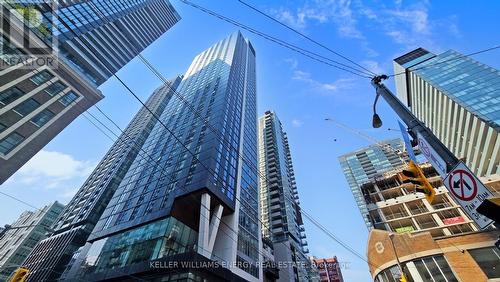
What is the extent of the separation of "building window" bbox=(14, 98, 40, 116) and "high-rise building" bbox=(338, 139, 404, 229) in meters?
105

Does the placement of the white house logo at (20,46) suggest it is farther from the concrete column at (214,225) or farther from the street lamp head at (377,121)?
the street lamp head at (377,121)

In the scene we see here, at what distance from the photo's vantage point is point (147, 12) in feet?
330

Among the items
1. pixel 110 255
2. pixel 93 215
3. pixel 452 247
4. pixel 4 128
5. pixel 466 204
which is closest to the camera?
pixel 466 204

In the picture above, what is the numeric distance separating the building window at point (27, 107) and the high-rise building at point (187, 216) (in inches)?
606

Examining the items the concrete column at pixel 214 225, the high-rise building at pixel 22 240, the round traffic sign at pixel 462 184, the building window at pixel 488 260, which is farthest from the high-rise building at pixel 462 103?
the high-rise building at pixel 22 240

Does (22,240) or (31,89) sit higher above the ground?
(22,240)

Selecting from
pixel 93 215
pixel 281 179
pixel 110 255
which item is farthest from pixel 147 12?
pixel 110 255

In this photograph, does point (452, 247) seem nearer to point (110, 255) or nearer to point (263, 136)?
point (110, 255)

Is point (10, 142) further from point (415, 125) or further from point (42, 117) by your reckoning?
point (415, 125)

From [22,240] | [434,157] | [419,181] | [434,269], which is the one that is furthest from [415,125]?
[22,240]

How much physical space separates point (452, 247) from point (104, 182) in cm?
8582

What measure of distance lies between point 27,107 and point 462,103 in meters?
76.8

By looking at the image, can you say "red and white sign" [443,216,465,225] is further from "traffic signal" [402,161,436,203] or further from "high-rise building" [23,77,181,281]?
"high-rise building" [23,77,181,281]

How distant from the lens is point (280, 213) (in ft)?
266
